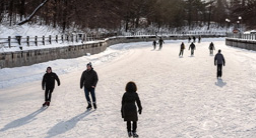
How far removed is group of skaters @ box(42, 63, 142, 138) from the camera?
23.9 ft

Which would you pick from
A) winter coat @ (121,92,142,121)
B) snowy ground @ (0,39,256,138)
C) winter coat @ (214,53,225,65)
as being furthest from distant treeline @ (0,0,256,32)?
winter coat @ (121,92,142,121)

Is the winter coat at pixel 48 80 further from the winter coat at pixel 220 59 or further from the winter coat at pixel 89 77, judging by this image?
the winter coat at pixel 220 59

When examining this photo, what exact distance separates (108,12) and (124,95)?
4763 centimetres

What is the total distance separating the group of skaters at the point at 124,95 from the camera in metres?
7.28

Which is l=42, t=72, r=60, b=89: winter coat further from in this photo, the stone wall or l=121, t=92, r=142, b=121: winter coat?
the stone wall

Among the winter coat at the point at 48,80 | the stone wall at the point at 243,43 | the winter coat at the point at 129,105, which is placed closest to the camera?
the winter coat at the point at 129,105

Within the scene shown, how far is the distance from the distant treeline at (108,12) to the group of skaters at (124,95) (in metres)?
19.3

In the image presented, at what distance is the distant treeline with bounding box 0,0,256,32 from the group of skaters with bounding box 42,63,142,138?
19279 millimetres

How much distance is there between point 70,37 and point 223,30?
85.3 m

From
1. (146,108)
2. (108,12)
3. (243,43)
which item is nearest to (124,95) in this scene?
(146,108)

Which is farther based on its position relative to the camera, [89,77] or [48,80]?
[48,80]

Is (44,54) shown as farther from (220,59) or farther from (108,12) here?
(108,12)

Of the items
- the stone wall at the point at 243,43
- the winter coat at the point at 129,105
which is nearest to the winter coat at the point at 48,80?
the winter coat at the point at 129,105

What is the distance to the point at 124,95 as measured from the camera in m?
7.31
